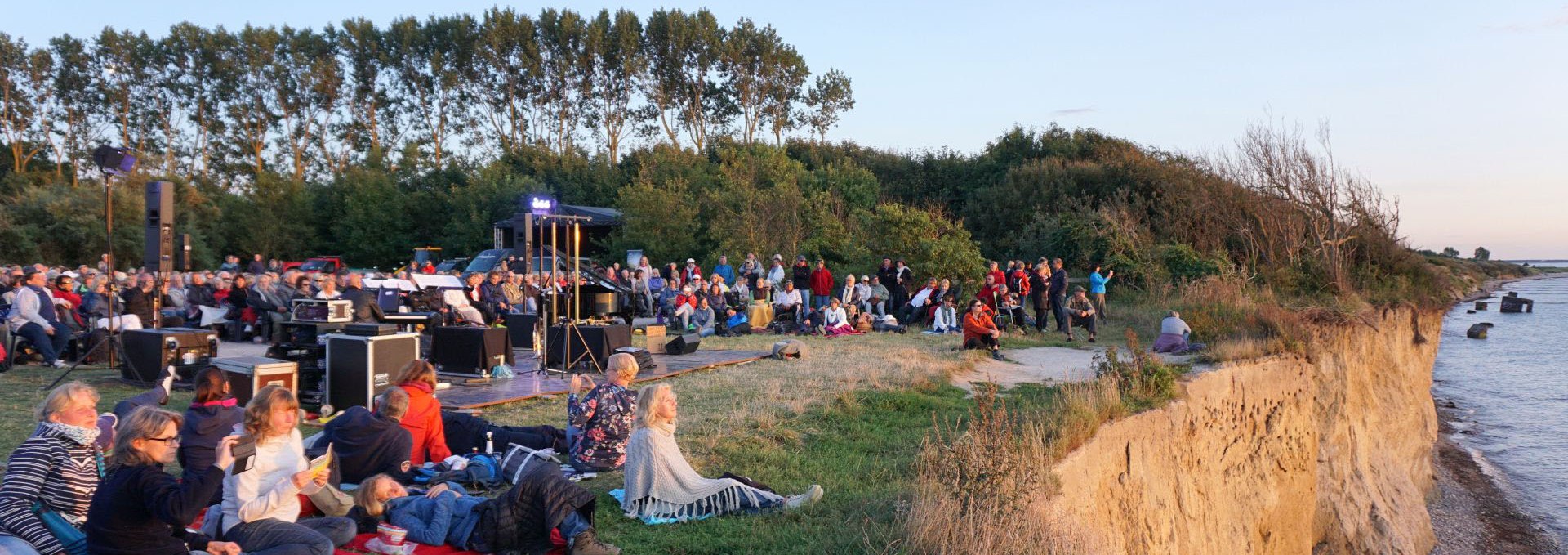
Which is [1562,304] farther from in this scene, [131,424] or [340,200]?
[131,424]

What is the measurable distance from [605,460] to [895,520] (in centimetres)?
228

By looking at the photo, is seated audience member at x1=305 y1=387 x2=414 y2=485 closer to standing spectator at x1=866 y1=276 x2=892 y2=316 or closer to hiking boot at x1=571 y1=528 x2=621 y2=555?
hiking boot at x1=571 y1=528 x2=621 y2=555

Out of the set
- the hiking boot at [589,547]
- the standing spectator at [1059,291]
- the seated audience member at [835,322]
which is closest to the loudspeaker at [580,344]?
the hiking boot at [589,547]

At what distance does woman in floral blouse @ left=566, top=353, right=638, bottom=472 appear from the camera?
6.45 m

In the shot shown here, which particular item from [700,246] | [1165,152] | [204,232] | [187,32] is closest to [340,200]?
[204,232]

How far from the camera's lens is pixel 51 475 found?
402 cm

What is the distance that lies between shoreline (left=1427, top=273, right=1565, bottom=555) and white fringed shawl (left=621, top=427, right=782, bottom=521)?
47.8ft

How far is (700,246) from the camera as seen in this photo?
2758 cm

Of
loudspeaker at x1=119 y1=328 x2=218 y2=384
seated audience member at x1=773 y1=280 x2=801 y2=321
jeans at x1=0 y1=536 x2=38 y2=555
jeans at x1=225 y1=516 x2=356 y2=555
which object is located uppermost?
seated audience member at x1=773 y1=280 x2=801 y2=321

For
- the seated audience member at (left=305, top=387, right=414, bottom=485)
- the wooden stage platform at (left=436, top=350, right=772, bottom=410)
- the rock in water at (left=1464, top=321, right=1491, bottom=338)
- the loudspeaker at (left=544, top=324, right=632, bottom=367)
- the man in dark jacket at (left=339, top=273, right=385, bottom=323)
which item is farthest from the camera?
the rock in water at (left=1464, top=321, right=1491, bottom=338)

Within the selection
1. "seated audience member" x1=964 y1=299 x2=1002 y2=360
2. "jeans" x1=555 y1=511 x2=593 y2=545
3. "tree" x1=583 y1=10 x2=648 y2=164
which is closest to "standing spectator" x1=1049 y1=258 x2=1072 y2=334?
"seated audience member" x1=964 y1=299 x2=1002 y2=360

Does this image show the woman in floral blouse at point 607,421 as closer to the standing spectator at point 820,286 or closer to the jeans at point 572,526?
the jeans at point 572,526

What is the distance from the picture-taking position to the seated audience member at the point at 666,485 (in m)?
5.37

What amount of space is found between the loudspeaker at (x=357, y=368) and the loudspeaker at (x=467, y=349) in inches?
79.6
